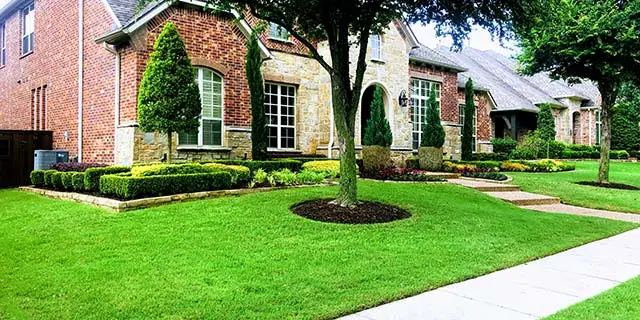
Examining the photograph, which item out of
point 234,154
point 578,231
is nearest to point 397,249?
point 578,231

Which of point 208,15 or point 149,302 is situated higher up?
point 208,15

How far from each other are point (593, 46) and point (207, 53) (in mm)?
11248

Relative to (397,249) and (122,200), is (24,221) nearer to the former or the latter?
(122,200)

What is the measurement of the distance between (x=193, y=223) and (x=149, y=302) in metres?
3.16

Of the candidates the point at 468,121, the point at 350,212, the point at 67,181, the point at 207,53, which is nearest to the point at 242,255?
the point at 350,212

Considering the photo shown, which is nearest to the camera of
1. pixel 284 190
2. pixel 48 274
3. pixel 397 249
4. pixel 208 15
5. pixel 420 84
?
pixel 48 274

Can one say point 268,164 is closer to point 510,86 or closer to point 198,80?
point 198,80

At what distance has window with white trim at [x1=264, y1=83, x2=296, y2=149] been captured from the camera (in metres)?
15.8

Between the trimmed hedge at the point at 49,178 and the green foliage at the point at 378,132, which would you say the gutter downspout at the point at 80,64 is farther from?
the green foliage at the point at 378,132

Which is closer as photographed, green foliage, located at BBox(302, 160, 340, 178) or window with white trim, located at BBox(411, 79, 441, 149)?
green foliage, located at BBox(302, 160, 340, 178)

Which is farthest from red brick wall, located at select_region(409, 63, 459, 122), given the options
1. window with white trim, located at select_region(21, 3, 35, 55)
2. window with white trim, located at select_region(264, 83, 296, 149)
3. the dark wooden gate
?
window with white trim, located at select_region(21, 3, 35, 55)

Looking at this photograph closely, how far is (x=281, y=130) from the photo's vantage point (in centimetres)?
1611

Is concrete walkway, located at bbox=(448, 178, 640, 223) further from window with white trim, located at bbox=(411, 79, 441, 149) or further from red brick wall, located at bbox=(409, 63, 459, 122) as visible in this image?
red brick wall, located at bbox=(409, 63, 459, 122)

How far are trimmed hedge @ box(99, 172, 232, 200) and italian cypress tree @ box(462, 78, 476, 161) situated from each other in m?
14.5
